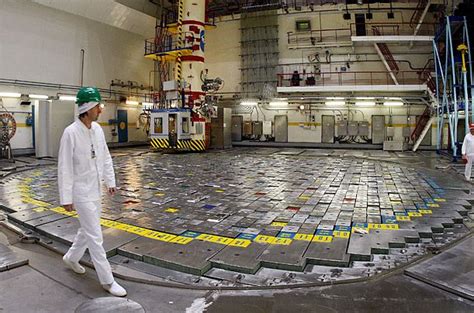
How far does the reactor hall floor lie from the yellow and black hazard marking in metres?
7.55

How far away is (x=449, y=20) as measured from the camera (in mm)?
13594

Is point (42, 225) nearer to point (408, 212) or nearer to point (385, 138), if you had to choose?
point (408, 212)

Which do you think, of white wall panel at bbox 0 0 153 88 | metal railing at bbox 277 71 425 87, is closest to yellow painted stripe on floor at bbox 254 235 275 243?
white wall panel at bbox 0 0 153 88

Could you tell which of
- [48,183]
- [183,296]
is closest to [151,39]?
[48,183]

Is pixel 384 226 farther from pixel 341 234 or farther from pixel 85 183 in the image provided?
pixel 85 183

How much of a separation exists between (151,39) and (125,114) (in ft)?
16.9

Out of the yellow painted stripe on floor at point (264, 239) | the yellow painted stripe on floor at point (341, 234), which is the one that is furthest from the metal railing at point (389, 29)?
the yellow painted stripe on floor at point (264, 239)

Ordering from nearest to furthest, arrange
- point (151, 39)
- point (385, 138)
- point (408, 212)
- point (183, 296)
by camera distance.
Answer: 1. point (183, 296)
2. point (408, 212)
3. point (385, 138)
4. point (151, 39)

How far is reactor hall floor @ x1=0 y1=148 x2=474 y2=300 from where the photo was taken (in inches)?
151

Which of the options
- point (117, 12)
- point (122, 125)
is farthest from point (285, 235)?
point (117, 12)

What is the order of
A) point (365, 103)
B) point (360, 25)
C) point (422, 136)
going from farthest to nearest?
point (360, 25)
point (365, 103)
point (422, 136)

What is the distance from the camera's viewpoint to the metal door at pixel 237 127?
22641mm

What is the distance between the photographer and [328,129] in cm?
2105

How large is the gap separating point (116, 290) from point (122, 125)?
18.7m
